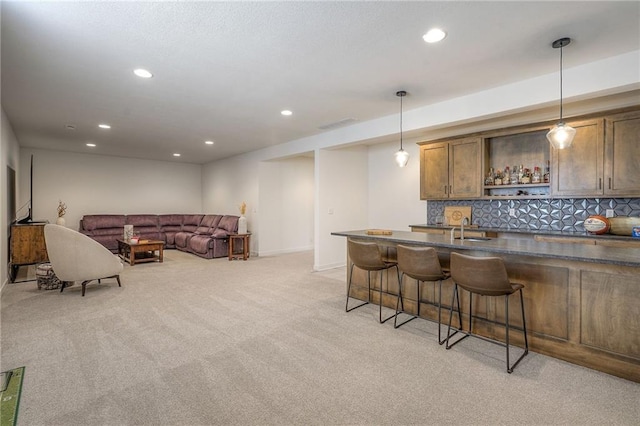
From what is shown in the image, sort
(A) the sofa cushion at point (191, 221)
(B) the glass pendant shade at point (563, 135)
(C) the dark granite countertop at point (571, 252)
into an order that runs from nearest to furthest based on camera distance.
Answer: (C) the dark granite countertop at point (571, 252) < (B) the glass pendant shade at point (563, 135) < (A) the sofa cushion at point (191, 221)

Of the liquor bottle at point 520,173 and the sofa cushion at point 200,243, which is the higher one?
the liquor bottle at point 520,173

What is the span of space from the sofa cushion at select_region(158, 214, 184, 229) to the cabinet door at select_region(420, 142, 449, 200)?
24.3 feet

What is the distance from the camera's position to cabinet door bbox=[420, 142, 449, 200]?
17.5 ft

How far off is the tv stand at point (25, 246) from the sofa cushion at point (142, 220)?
10.7 ft

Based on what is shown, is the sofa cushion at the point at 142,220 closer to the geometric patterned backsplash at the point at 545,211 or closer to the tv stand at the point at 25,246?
the tv stand at the point at 25,246

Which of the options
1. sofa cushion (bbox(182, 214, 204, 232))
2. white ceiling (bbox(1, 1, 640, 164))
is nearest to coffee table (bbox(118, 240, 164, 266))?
sofa cushion (bbox(182, 214, 204, 232))

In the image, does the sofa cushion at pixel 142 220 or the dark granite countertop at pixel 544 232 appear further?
the sofa cushion at pixel 142 220

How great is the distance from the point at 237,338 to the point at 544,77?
4.23 meters

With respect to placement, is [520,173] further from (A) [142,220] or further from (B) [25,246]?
(A) [142,220]

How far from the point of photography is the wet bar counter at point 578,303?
231 cm

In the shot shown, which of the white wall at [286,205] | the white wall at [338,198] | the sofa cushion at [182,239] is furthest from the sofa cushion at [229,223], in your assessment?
the white wall at [338,198]

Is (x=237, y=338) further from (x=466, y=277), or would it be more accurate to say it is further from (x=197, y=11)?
(x=197, y=11)

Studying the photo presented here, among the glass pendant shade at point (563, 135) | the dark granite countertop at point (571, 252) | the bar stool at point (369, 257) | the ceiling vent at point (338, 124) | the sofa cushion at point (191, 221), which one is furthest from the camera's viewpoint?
the sofa cushion at point (191, 221)

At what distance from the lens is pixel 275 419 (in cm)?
190
